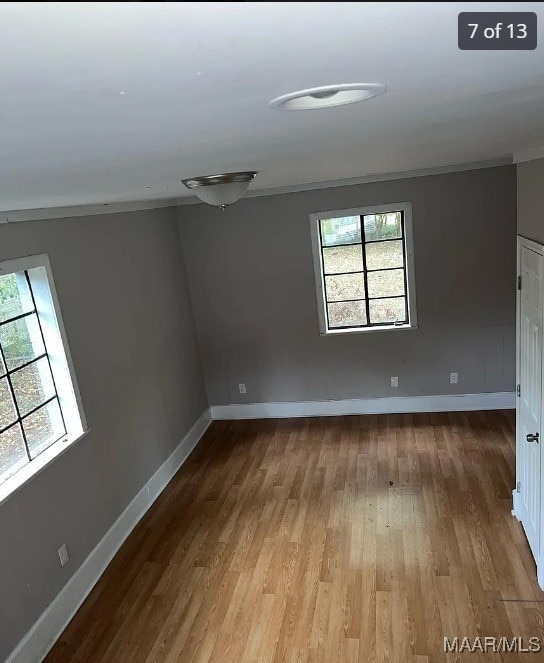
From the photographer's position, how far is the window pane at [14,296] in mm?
3035

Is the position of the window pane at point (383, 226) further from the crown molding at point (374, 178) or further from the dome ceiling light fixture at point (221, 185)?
the dome ceiling light fixture at point (221, 185)

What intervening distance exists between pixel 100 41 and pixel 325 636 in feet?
10.1

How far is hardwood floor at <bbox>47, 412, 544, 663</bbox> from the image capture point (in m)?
2.81

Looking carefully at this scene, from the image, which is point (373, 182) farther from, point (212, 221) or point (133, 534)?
point (133, 534)

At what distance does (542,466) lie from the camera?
2.94 metres

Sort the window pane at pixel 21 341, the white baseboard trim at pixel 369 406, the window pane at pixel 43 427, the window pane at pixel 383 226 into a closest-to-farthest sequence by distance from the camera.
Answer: the window pane at pixel 21 341 < the window pane at pixel 43 427 < the window pane at pixel 383 226 < the white baseboard trim at pixel 369 406

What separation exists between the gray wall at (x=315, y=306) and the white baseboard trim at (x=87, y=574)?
1.31 m

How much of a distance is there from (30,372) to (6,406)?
0.93ft

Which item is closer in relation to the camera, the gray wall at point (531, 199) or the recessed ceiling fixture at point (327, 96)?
the recessed ceiling fixture at point (327, 96)

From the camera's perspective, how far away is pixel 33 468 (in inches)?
119

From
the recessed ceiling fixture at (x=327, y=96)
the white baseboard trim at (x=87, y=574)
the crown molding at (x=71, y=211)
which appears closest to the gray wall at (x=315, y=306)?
the crown molding at (x=71, y=211)

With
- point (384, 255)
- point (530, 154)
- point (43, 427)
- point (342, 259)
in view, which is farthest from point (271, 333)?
point (530, 154)

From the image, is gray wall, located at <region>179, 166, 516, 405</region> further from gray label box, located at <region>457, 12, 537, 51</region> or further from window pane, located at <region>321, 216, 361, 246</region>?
gray label box, located at <region>457, 12, 537, 51</region>

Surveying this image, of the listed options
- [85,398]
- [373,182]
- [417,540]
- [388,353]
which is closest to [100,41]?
[85,398]
